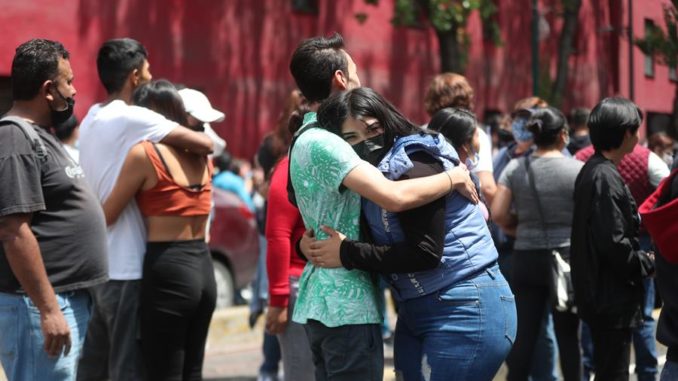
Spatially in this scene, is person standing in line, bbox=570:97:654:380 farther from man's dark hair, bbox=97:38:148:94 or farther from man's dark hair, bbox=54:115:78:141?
man's dark hair, bbox=54:115:78:141

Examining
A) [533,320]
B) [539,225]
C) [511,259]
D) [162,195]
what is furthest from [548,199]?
[162,195]

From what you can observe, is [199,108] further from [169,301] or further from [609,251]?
[609,251]

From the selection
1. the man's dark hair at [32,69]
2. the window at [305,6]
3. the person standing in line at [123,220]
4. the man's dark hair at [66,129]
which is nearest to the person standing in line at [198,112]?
the person standing in line at [123,220]

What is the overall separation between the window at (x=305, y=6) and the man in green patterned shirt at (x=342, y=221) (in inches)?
627

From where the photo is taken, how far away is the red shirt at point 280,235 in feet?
17.1

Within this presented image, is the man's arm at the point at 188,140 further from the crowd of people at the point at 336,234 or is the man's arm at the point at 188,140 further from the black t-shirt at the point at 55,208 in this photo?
the black t-shirt at the point at 55,208

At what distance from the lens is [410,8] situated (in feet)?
64.5

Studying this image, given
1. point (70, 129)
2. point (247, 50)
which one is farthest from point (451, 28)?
point (70, 129)

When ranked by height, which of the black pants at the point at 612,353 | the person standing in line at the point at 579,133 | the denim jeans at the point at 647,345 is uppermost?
the person standing in line at the point at 579,133

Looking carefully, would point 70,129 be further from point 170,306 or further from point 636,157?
point 636,157

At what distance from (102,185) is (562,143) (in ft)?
8.74

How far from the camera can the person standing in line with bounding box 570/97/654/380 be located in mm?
5586

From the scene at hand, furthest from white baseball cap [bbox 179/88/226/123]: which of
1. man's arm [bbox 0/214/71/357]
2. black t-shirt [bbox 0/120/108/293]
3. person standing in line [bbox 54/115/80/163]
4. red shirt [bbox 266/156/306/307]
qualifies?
person standing in line [bbox 54/115/80/163]

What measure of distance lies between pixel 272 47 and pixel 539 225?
42.9 feet
